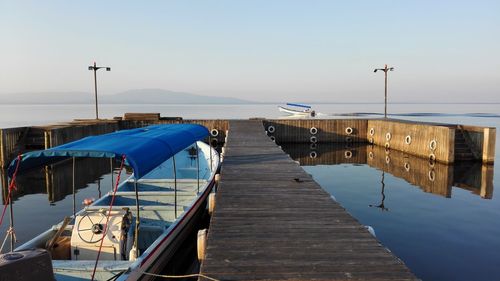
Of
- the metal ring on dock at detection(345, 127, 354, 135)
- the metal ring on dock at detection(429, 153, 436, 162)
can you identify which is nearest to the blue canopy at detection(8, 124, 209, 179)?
the metal ring on dock at detection(429, 153, 436, 162)

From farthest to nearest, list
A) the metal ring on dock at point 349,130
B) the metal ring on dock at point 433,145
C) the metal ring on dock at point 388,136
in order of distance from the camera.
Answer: the metal ring on dock at point 349,130 < the metal ring on dock at point 388,136 < the metal ring on dock at point 433,145

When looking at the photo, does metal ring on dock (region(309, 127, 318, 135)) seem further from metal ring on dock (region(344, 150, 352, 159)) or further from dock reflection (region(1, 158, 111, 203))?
dock reflection (region(1, 158, 111, 203))

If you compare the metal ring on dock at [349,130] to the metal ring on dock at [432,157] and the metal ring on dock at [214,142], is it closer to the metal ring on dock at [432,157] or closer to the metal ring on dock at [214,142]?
the metal ring on dock at [432,157]

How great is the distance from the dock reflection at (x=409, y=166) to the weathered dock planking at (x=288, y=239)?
13520 mm

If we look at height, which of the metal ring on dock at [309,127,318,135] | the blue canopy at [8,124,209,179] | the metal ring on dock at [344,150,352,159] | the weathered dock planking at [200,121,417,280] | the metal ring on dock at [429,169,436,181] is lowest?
the metal ring on dock at [429,169,436,181]

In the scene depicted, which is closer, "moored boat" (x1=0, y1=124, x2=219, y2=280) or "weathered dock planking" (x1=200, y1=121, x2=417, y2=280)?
"weathered dock planking" (x1=200, y1=121, x2=417, y2=280)

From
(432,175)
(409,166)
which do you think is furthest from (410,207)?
(409,166)

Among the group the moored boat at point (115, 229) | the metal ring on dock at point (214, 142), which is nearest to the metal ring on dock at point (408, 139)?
the metal ring on dock at point (214, 142)

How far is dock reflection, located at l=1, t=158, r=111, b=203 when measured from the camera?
2150 cm

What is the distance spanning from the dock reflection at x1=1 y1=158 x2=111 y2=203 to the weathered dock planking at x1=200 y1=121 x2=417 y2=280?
10196mm

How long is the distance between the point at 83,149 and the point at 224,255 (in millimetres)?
4476

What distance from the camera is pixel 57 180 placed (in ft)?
80.9

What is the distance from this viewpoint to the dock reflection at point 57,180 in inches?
846

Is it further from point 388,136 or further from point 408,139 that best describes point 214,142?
point 408,139
